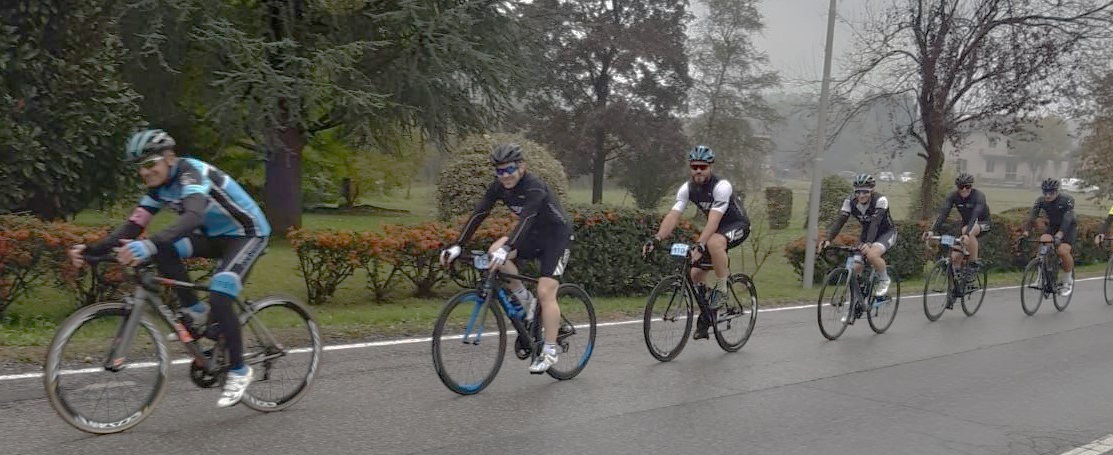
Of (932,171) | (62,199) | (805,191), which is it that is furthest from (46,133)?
(805,191)

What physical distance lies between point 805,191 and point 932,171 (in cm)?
3028

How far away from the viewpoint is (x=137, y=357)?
5164 mm

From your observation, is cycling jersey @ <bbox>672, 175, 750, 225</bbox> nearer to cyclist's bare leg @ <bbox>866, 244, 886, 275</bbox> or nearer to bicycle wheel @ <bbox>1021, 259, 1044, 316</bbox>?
cyclist's bare leg @ <bbox>866, 244, 886, 275</bbox>

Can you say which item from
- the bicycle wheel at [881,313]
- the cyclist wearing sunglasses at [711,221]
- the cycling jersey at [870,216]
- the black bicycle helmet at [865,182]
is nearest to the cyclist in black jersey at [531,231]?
the cyclist wearing sunglasses at [711,221]

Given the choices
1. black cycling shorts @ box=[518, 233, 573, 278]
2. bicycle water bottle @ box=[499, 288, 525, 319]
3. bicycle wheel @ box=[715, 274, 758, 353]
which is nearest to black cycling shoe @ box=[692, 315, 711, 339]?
bicycle wheel @ box=[715, 274, 758, 353]

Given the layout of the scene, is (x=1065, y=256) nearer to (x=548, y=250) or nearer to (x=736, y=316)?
(x=736, y=316)

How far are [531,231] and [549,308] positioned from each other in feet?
2.02

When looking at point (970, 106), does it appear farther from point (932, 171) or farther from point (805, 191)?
point (805, 191)

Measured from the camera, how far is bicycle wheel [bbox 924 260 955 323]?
11.9 meters

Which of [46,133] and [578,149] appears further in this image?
[578,149]

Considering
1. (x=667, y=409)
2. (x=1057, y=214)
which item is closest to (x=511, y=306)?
(x=667, y=409)

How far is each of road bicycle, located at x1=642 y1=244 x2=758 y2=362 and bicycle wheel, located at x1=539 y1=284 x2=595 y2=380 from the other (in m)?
0.76

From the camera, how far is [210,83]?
1680 cm

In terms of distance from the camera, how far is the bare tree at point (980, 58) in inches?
906
